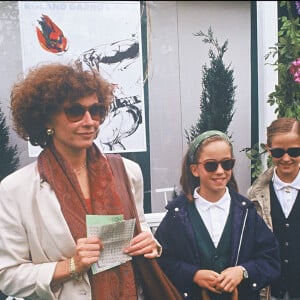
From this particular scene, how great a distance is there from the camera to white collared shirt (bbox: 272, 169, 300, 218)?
102 inches

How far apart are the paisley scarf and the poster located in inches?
49.9

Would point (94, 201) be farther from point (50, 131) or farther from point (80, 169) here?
point (50, 131)

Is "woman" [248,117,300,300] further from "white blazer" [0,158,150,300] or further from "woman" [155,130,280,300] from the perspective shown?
"white blazer" [0,158,150,300]

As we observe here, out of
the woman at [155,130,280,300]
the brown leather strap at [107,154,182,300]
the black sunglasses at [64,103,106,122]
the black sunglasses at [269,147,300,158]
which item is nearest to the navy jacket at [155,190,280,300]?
the woman at [155,130,280,300]

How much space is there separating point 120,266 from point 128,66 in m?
1.76

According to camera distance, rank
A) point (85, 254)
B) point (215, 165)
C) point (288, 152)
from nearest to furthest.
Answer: point (85, 254)
point (215, 165)
point (288, 152)

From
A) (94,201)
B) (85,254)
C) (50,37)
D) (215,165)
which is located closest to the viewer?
(85,254)

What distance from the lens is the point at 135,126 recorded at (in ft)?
11.3

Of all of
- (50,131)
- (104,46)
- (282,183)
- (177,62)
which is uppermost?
(104,46)

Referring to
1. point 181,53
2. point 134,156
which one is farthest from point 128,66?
point 134,156

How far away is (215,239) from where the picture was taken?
2.28 metres

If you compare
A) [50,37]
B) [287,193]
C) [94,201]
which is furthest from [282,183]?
[50,37]

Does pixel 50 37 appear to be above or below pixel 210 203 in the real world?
above

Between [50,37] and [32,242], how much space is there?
1.79 metres
